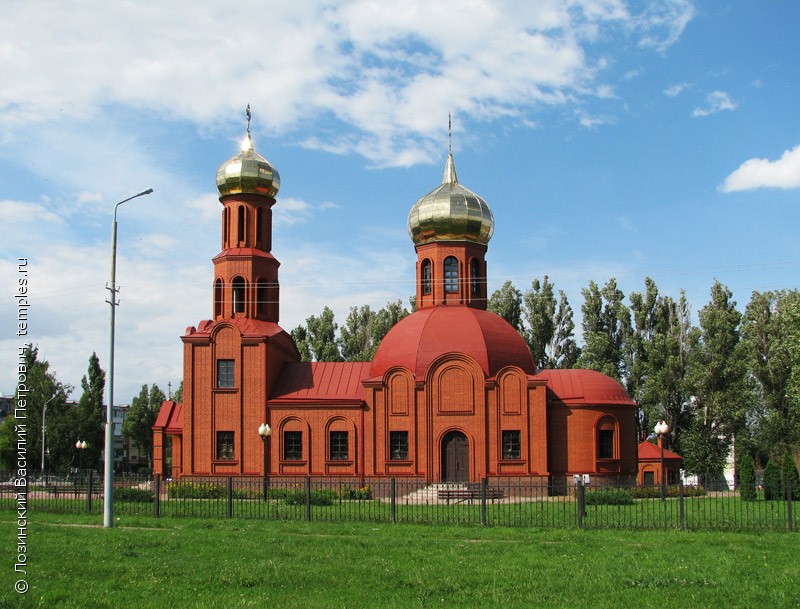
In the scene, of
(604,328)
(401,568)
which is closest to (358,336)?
(604,328)

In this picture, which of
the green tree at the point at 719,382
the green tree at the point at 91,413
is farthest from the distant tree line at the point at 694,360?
the green tree at the point at 91,413

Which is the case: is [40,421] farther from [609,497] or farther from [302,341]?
[609,497]

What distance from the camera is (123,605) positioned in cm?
998

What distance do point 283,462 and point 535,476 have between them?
983 cm

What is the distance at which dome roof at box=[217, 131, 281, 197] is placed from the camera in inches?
1479

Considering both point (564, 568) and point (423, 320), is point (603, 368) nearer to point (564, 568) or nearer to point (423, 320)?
point (423, 320)

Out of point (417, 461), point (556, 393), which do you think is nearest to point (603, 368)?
point (556, 393)

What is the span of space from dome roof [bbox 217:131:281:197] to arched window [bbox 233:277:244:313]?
12.6 feet

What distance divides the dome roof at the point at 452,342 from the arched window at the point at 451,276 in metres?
1.50

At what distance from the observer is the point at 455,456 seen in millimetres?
34188

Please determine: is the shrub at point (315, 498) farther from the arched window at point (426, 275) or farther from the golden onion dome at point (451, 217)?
the golden onion dome at point (451, 217)

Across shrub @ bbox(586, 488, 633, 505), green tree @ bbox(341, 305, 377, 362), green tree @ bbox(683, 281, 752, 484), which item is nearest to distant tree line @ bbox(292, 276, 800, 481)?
green tree @ bbox(683, 281, 752, 484)

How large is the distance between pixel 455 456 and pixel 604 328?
17.5 meters

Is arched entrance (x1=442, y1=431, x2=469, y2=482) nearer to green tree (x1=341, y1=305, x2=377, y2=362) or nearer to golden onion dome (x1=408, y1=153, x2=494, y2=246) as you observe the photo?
golden onion dome (x1=408, y1=153, x2=494, y2=246)
